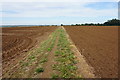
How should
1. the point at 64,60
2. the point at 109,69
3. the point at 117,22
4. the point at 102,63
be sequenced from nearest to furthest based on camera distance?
1. the point at 109,69
2. the point at 102,63
3. the point at 64,60
4. the point at 117,22

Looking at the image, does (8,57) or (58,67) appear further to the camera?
(8,57)

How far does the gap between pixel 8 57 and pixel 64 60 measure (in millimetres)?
4523

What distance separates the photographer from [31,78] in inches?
286

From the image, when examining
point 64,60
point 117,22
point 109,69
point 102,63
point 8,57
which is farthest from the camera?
point 117,22

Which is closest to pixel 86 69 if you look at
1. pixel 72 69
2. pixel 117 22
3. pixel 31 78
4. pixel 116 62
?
pixel 72 69

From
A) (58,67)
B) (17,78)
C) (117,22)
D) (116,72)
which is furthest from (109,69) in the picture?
(117,22)

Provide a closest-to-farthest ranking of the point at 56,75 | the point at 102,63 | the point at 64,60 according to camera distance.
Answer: the point at 56,75, the point at 102,63, the point at 64,60

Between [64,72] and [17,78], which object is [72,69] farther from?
[17,78]

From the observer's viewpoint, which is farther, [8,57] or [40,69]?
[8,57]

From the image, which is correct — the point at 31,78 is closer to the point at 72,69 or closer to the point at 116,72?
the point at 72,69

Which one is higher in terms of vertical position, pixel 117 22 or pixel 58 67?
pixel 117 22

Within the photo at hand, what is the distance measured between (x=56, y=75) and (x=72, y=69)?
0.96 meters

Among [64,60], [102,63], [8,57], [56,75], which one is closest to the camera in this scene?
[56,75]

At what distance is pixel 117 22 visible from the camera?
300ft
